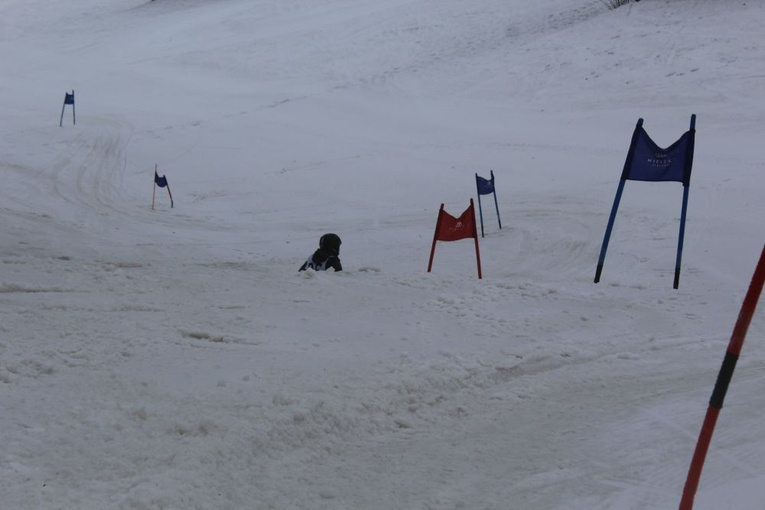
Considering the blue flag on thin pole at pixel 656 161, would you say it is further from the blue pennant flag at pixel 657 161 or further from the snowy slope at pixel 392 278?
the snowy slope at pixel 392 278

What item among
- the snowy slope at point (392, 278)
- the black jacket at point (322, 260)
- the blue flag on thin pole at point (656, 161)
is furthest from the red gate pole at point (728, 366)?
the black jacket at point (322, 260)

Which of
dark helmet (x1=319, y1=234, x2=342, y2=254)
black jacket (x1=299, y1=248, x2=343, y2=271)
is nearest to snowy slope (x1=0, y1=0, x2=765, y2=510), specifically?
black jacket (x1=299, y1=248, x2=343, y2=271)

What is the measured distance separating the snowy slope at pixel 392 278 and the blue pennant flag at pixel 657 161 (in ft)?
4.24

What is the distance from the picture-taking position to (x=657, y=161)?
8.75 m

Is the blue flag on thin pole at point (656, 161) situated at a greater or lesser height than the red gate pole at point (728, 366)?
greater

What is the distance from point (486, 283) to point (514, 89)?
727 inches

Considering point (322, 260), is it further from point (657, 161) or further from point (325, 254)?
point (657, 161)

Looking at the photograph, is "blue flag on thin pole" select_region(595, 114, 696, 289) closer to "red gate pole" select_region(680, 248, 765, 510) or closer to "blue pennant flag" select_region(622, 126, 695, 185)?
"blue pennant flag" select_region(622, 126, 695, 185)

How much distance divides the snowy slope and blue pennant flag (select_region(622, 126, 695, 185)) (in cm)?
129

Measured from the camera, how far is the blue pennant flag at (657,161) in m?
8.61

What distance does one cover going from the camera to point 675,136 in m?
19.5

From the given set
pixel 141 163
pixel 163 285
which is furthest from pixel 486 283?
pixel 141 163

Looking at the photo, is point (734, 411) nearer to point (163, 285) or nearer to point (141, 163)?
point (163, 285)

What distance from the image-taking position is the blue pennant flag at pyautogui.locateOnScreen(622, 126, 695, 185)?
8609 mm
